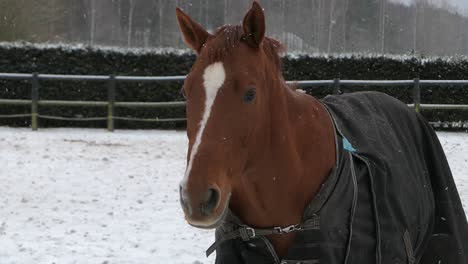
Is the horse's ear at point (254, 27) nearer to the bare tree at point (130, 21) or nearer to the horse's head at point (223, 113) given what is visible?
the horse's head at point (223, 113)

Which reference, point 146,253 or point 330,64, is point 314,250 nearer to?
point 146,253

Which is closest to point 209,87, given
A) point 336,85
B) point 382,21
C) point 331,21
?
point 336,85

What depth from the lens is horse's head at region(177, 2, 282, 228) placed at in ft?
5.71

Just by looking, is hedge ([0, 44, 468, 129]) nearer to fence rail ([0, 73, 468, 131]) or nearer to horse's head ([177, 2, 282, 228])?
fence rail ([0, 73, 468, 131])

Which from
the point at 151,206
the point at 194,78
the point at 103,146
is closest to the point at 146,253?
the point at 151,206

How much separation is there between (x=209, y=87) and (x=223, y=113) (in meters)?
0.10

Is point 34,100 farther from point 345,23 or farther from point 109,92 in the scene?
point 345,23

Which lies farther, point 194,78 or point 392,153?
point 392,153

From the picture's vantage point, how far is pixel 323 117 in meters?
2.38

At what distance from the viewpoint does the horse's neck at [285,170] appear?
207 centimetres

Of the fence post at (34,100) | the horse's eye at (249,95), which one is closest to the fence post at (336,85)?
the fence post at (34,100)

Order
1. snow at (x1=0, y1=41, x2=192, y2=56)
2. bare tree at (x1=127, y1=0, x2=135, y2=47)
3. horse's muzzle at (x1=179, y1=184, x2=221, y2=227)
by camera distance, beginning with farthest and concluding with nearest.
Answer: bare tree at (x1=127, y1=0, x2=135, y2=47)
snow at (x1=0, y1=41, x2=192, y2=56)
horse's muzzle at (x1=179, y1=184, x2=221, y2=227)

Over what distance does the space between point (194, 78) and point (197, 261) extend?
260 centimetres

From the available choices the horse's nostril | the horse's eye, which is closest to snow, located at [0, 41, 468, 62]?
the horse's eye
